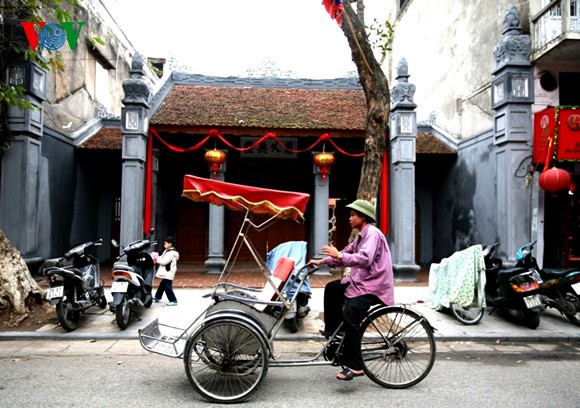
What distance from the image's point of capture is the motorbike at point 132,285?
6328 mm

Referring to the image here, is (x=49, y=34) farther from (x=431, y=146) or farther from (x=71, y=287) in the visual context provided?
(x=431, y=146)

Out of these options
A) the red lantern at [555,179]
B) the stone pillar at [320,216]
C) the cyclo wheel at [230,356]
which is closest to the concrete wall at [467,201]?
the red lantern at [555,179]

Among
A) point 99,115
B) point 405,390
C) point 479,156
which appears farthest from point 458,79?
point 405,390

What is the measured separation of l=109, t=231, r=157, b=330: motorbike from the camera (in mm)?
6328

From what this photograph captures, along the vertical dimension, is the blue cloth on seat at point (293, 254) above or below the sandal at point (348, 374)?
above

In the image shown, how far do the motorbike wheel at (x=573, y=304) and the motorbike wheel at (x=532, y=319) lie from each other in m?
0.66

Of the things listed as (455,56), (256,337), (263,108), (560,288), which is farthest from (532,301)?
(455,56)

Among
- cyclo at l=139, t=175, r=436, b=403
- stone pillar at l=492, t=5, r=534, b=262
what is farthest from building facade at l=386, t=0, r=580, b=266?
cyclo at l=139, t=175, r=436, b=403

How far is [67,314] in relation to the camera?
6246mm

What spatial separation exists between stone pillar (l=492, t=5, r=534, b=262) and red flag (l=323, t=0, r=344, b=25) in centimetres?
518

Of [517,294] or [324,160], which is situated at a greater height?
[324,160]

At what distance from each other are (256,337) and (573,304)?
5.61m

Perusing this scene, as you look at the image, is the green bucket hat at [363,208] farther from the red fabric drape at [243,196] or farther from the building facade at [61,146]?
the building facade at [61,146]

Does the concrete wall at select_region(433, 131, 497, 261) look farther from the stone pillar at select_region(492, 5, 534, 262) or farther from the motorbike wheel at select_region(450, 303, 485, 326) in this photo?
the motorbike wheel at select_region(450, 303, 485, 326)
